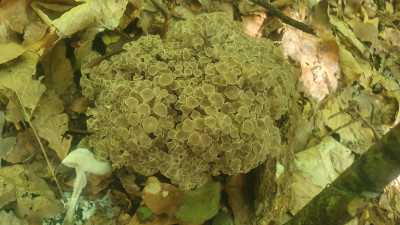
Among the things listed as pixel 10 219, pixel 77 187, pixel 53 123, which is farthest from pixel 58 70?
pixel 10 219

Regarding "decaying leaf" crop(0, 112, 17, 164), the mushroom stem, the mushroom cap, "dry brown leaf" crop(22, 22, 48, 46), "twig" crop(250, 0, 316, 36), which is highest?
"dry brown leaf" crop(22, 22, 48, 46)

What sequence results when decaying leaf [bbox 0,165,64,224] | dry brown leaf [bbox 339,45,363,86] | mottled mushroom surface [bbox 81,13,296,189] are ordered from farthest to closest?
dry brown leaf [bbox 339,45,363,86]
decaying leaf [bbox 0,165,64,224]
mottled mushroom surface [bbox 81,13,296,189]

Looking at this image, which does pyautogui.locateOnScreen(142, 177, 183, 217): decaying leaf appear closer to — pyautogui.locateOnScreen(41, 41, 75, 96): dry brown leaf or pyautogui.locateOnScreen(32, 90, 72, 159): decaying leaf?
pyautogui.locateOnScreen(32, 90, 72, 159): decaying leaf

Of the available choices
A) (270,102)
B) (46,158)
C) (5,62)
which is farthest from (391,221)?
(5,62)

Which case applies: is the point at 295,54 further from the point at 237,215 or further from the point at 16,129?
the point at 16,129

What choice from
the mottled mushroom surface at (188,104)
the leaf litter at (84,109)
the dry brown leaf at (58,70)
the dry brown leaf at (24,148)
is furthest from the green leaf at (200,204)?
the dry brown leaf at (58,70)

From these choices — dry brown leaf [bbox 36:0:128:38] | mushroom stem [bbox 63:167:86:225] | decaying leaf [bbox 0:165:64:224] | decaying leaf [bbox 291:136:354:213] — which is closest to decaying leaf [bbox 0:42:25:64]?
dry brown leaf [bbox 36:0:128:38]

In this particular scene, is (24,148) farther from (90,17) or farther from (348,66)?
(348,66)
